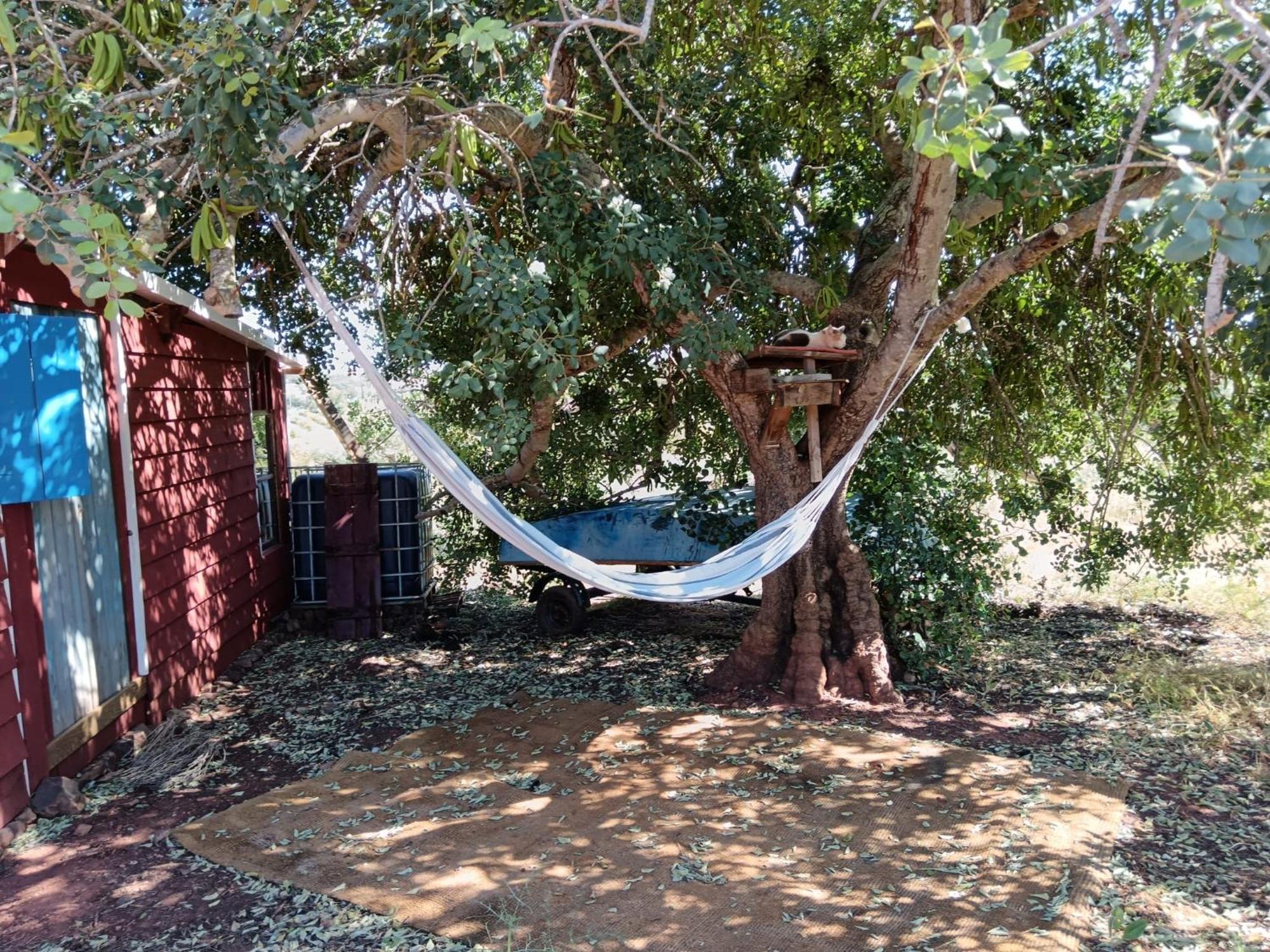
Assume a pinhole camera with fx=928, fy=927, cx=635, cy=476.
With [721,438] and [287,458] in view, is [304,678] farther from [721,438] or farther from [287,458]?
[721,438]

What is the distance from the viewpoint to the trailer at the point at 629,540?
5875 millimetres

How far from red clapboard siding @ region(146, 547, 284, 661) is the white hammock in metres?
1.93

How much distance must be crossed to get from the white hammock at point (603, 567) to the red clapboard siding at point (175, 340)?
1.22 m

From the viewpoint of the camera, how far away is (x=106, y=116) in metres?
2.90

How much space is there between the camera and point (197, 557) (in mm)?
5281

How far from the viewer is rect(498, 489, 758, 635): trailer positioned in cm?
588

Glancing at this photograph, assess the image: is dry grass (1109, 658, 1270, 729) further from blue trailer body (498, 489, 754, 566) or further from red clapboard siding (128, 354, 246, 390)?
red clapboard siding (128, 354, 246, 390)

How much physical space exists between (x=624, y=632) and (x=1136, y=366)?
3627 millimetres

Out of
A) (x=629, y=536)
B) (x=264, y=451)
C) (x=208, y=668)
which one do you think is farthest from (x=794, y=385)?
(x=264, y=451)

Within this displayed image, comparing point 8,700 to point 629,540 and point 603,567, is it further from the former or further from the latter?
point 629,540

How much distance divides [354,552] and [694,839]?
3.99 m

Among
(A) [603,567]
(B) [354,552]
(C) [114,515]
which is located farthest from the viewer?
(B) [354,552]

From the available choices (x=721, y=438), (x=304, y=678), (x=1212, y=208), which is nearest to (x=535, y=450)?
(x=721, y=438)

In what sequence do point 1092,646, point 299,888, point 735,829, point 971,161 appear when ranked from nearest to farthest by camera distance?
point 971,161
point 299,888
point 735,829
point 1092,646
